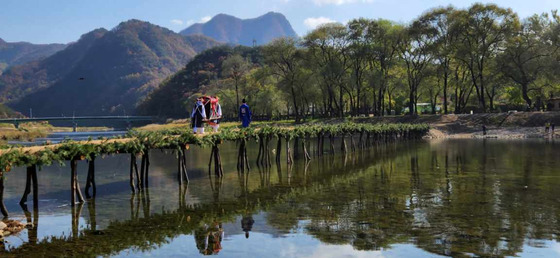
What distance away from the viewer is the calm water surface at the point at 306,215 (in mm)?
13180

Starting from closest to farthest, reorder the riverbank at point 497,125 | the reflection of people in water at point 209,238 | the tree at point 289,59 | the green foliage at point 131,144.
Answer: the reflection of people in water at point 209,238 < the green foliage at point 131,144 < the riverbank at point 497,125 < the tree at point 289,59

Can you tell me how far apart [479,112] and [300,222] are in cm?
6817

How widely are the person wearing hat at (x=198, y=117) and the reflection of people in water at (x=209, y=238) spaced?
11034mm

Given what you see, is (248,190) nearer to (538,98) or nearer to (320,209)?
(320,209)

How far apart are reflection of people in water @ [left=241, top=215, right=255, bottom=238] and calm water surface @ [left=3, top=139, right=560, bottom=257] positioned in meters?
0.03

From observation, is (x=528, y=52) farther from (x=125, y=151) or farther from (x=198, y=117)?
(x=125, y=151)

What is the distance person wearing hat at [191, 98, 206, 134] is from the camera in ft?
87.5

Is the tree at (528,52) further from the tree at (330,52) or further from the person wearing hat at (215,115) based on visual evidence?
the person wearing hat at (215,115)

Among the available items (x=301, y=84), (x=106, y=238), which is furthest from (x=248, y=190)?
(x=301, y=84)

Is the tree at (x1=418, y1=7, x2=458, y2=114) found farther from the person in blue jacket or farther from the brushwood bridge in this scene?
the person in blue jacket

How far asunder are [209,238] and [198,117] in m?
13.2

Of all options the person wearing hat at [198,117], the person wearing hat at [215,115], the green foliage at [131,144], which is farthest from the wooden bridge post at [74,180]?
the person wearing hat at [215,115]

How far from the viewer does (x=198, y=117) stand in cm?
2684

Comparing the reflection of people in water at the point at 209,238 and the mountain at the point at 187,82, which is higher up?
the mountain at the point at 187,82
